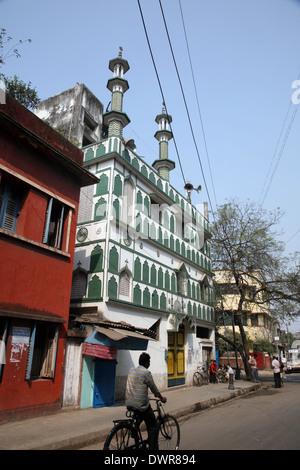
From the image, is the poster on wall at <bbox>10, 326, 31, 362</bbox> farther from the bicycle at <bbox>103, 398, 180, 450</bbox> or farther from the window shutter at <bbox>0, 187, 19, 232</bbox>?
the bicycle at <bbox>103, 398, 180, 450</bbox>

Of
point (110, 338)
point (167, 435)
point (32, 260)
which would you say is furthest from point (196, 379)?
point (167, 435)

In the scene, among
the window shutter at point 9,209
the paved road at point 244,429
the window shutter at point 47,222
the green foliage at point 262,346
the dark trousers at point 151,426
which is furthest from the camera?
the green foliage at point 262,346

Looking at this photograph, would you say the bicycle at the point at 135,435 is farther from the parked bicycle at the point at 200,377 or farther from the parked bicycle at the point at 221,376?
the parked bicycle at the point at 221,376

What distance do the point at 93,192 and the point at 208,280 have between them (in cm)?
1310

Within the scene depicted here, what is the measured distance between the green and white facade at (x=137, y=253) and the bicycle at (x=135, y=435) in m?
6.56

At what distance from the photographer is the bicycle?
4.73 meters

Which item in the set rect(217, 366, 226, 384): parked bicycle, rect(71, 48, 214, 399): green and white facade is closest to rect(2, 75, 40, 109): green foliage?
rect(71, 48, 214, 399): green and white facade

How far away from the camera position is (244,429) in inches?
293

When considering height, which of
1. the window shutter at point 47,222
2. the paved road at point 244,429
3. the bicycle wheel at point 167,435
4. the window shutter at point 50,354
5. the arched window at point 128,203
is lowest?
the paved road at point 244,429

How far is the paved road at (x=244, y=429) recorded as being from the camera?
604cm

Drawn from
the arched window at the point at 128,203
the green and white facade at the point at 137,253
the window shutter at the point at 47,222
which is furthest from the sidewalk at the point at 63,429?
the arched window at the point at 128,203

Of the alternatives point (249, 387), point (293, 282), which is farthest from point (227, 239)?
point (249, 387)

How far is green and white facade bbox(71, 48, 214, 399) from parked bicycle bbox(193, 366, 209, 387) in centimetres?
45
